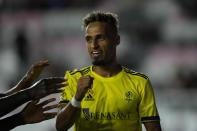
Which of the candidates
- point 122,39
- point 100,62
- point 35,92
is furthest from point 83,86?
point 122,39

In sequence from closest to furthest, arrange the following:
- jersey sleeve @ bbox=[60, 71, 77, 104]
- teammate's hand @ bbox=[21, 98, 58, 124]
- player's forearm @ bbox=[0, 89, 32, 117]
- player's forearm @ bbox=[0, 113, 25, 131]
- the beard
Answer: player's forearm @ bbox=[0, 89, 32, 117]
teammate's hand @ bbox=[21, 98, 58, 124]
player's forearm @ bbox=[0, 113, 25, 131]
jersey sleeve @ bbox=[60, 71, 77, 104]
the beard

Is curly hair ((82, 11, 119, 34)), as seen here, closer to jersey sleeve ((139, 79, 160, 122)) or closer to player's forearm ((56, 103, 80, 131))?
jersey sleeve ((139, 79, 160, 122))

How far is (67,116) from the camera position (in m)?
3.56

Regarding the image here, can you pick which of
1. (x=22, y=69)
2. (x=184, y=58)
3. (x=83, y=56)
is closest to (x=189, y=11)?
(x=184, y=58)

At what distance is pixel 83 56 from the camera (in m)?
18.0

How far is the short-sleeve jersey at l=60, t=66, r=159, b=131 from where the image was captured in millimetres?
3857

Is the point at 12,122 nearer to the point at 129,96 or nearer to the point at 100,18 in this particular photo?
the point at 129,96

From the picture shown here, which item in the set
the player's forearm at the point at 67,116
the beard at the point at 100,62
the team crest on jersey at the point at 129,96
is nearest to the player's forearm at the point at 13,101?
the player's forearm at the point at 67,116

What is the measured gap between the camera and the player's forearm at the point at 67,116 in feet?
11.6

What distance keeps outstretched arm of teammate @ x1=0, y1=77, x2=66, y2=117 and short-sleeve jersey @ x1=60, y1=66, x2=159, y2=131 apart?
595mm

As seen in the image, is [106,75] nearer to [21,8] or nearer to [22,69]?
[22,69]

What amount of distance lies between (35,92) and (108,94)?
0.91 m

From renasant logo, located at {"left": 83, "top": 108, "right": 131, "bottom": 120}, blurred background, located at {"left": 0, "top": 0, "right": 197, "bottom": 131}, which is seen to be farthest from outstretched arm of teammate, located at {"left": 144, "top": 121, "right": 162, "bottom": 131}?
blurred background, located at {"left": 0, "top": 0, "right": 197, "bottom": 131}

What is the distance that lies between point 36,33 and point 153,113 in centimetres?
1531
